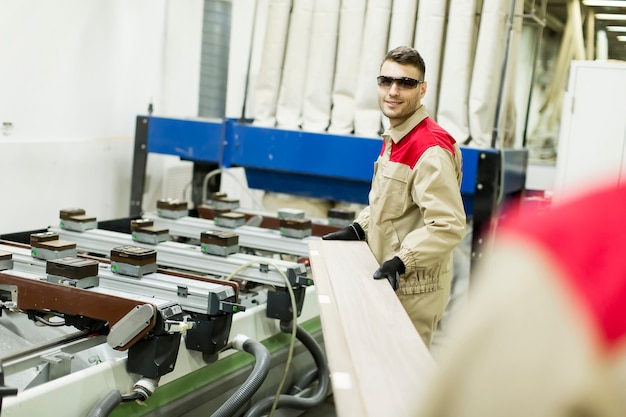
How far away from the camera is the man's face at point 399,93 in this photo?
2.47m

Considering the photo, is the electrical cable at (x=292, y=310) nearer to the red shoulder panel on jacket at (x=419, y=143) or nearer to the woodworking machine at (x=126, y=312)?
the woodworking machine at (x=126, y=312)

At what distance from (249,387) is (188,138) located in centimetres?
244

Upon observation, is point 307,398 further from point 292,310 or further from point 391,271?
point 391,271

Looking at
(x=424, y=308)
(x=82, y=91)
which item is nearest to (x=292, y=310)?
(x=424, y=308)

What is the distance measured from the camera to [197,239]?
3.76 metres

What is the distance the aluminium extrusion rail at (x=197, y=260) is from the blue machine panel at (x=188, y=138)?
44.3 inches

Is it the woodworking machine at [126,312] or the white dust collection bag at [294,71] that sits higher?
the white dust collection bag at [294,71]

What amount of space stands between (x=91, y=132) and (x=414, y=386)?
3892 millimetres

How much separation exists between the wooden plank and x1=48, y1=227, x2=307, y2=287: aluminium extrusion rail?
541 millimetres

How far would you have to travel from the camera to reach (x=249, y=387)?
237 cm

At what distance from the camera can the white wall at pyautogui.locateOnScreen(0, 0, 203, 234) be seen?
160 inches

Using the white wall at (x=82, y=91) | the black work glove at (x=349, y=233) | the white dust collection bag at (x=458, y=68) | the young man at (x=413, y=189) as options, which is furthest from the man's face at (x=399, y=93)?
the white wall at (x=82, y=91)

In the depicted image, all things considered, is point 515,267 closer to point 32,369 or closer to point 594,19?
point 32,369

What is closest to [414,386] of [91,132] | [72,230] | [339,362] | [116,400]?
[339,362]
